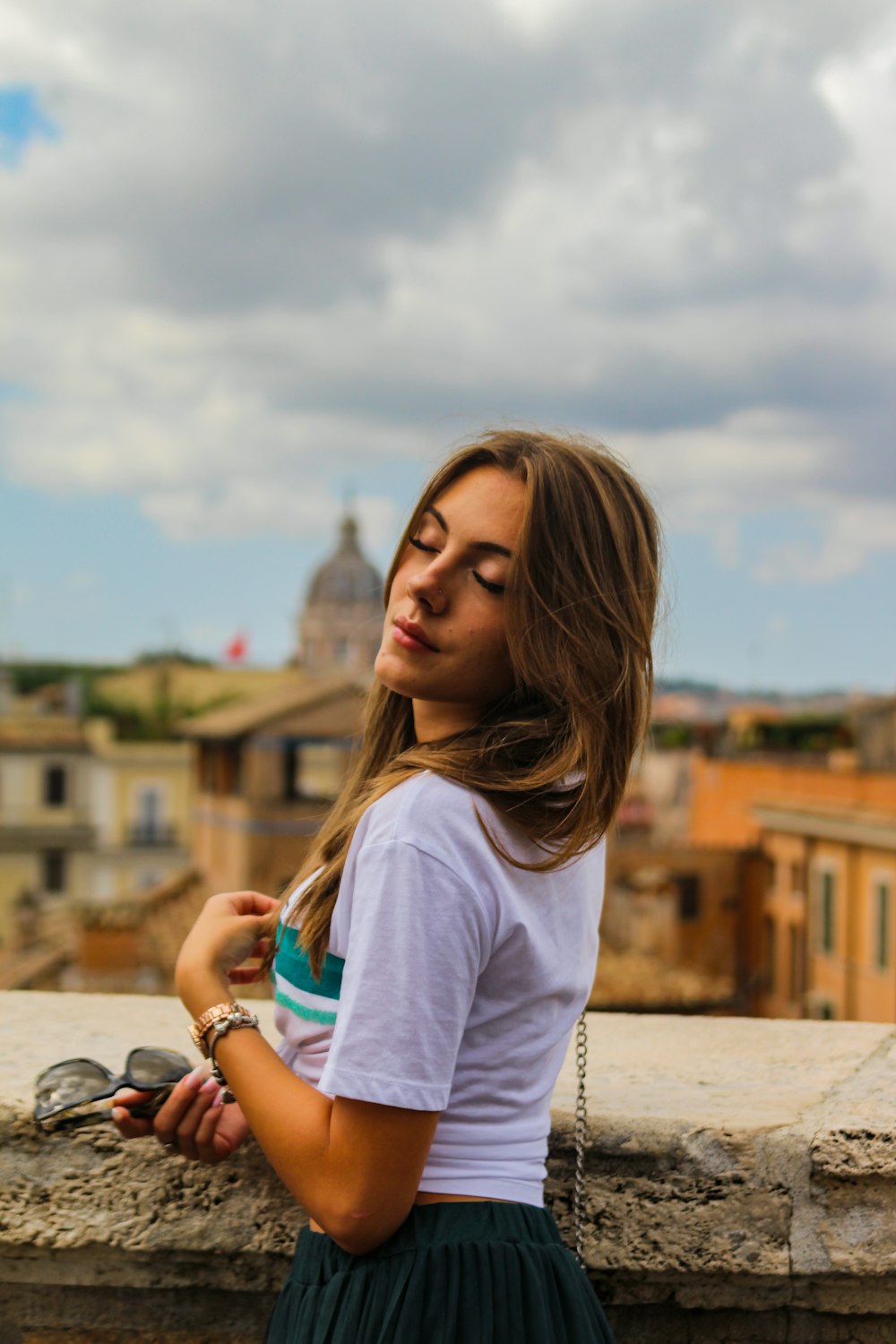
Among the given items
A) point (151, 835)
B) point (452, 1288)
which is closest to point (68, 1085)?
point (452, 1288)

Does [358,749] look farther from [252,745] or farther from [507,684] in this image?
[252,745]

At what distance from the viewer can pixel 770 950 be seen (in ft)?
87.1

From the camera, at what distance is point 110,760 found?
38.6 metres

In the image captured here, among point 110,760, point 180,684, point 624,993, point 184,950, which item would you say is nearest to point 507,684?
point 184,950

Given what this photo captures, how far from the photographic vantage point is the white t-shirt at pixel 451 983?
3.79ft

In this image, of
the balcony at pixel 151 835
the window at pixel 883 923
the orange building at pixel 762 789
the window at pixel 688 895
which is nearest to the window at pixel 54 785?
the balcony at pixel 151 835

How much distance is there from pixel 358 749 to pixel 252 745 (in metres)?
23.3

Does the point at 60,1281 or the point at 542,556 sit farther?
the point at 60,1281

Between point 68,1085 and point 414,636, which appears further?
point 68,1085

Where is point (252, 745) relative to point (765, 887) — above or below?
above

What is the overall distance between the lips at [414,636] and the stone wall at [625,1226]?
597 millimetres

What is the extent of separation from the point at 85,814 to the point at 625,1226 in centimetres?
3931

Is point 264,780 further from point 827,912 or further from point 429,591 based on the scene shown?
point 429,591

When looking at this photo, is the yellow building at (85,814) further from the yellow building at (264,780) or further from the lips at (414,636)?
the lips at (414,636)
